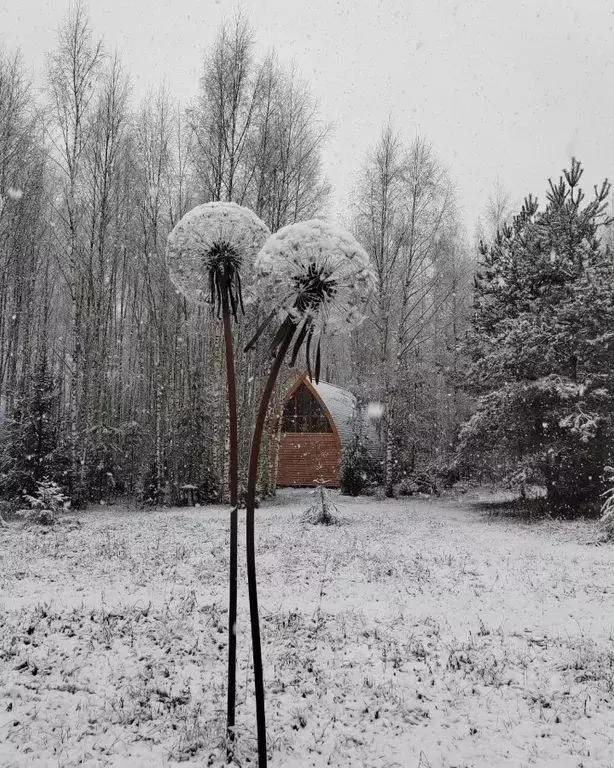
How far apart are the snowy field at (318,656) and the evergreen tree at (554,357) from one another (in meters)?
5.17

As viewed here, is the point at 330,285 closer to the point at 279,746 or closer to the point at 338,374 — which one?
the point at 279,746

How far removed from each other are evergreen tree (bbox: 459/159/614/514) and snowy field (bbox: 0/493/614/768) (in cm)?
517

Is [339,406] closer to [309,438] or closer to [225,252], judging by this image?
[309,438]

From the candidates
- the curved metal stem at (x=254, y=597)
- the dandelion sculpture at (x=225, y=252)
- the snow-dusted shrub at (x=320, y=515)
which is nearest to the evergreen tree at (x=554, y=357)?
the snow-dusted shrub at (x=320, y=515)

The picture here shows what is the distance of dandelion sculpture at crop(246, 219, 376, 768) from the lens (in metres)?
2.95

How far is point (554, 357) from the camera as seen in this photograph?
14.5 meters

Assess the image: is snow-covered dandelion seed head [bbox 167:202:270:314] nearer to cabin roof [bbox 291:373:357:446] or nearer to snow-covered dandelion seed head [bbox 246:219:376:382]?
snow-covered dandelion seed head [bbox 246:219:376:382]

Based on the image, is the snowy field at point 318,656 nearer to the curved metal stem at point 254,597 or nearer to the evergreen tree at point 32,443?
the curved metal stem at point 254,597

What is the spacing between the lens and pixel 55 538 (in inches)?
402

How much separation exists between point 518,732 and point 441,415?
22379mm

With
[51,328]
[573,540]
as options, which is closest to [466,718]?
[573,540]

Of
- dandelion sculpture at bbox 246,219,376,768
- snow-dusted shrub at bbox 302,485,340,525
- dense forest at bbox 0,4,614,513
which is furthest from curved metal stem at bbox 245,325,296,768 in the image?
dense forest at bbox 0,4,614,513

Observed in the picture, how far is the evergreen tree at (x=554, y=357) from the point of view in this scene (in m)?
13.9

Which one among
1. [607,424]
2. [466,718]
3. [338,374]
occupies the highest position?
[338,374]
